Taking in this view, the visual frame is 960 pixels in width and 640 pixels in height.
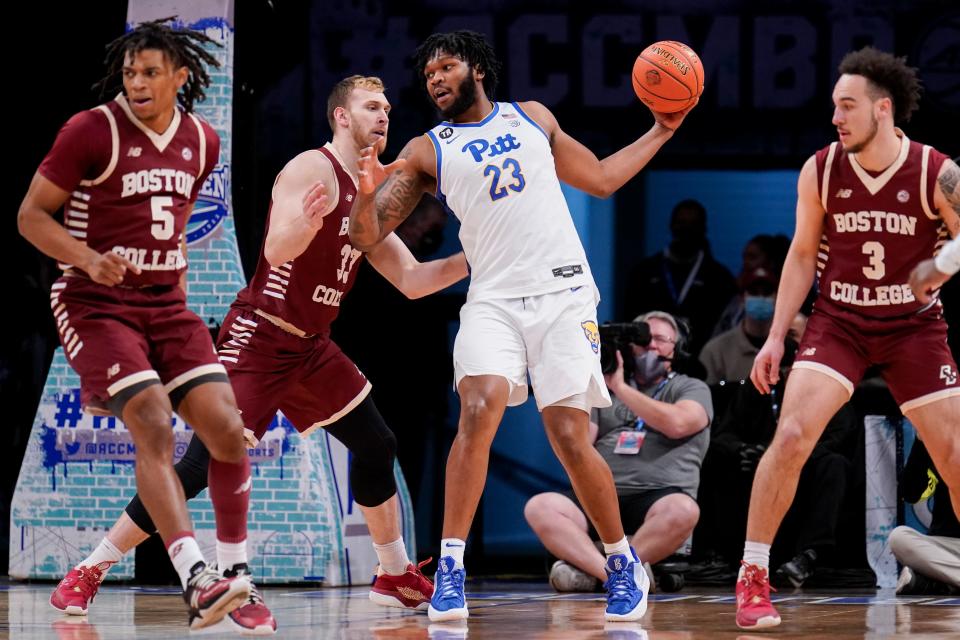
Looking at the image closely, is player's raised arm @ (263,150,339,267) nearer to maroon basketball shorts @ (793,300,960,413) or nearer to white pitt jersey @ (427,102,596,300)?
white pitt jersey @ (427,102,596,300)

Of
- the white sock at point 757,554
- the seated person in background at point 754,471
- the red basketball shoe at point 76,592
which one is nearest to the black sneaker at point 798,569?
the seated person in background at point 754,471

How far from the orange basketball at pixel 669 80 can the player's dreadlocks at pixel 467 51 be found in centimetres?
58

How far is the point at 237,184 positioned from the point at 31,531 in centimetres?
227

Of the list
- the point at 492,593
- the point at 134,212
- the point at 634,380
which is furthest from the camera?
the point at 634,380

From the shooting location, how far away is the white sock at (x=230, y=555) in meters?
5.07

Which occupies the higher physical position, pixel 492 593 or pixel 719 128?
pixel 719 128

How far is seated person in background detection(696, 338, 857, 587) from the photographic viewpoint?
7.90 m

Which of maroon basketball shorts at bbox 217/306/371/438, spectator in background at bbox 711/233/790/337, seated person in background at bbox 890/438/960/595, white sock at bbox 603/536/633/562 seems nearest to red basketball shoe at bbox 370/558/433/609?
maroon basketball shorts at bbox 217/306/371/438

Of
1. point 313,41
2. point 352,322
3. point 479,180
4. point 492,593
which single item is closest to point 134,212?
point 479,180

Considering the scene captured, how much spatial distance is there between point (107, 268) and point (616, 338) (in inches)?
137

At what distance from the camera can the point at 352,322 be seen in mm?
9422

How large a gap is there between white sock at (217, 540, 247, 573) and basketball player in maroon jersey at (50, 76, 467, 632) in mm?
858

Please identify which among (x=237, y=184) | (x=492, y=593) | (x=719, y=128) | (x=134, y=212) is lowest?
(x=492, y=593)

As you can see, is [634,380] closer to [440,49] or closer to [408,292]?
[408,292]
